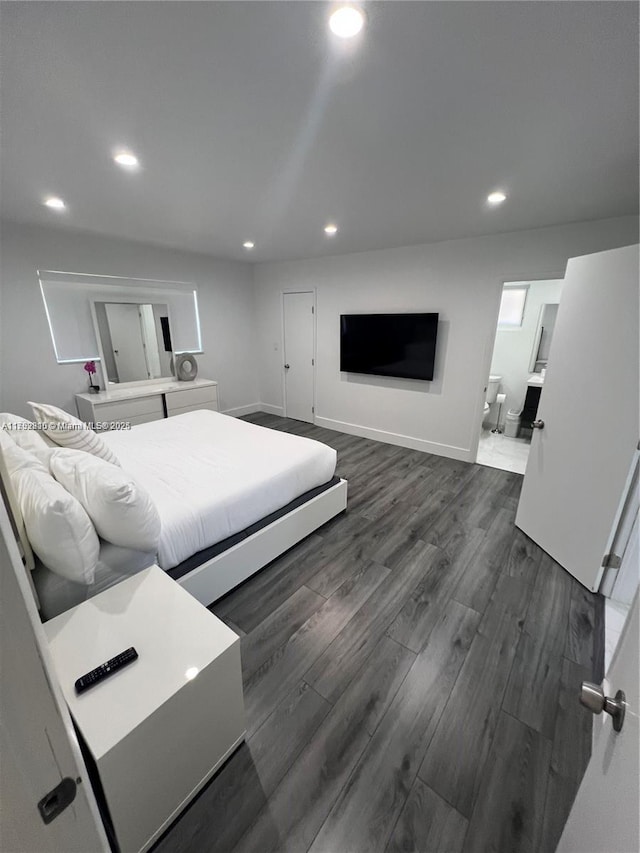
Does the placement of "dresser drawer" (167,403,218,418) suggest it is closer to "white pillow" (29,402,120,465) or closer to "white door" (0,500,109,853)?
"white pillow" (29,402,120,465)

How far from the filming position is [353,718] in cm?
138

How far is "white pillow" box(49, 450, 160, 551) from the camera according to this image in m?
1.40

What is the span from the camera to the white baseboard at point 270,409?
5.58 m

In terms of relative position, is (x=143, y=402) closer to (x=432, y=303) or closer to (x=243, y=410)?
(x=243, y=410)

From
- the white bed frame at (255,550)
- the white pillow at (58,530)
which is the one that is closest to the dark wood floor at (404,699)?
the white bed frame at (255,550)

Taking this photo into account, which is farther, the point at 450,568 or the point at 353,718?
the point at 450,568

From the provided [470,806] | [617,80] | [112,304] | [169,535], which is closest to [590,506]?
[470,806]

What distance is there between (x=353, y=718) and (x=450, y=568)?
115 cm

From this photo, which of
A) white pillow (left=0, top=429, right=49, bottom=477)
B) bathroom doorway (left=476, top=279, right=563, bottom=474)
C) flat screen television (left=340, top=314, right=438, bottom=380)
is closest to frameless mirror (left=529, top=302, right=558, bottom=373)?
bathroom doorway (left=476, top=279, right=563, bottom=474)

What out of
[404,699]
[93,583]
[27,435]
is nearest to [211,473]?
[93,583]

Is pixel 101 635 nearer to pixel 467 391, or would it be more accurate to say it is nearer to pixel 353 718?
pixel 353 718

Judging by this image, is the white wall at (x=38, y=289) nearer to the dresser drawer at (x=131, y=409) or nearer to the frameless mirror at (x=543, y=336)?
the dresser drawer at (x=131, y=409)

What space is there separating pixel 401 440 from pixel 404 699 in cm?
313

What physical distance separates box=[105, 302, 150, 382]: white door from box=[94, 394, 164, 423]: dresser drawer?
1.70ft
